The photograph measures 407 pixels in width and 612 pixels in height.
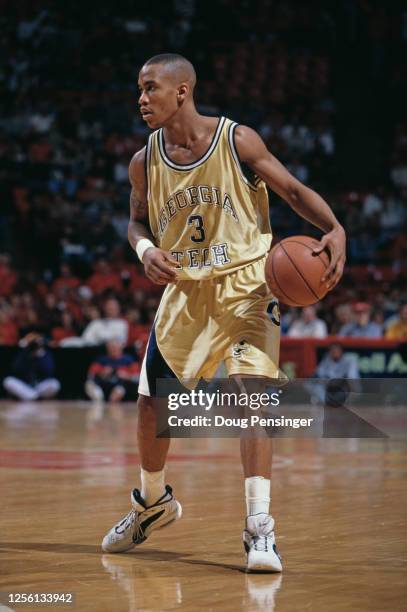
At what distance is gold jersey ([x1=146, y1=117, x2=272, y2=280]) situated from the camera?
5.00 meters

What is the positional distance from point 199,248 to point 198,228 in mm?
89

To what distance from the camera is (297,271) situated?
466 centimetres

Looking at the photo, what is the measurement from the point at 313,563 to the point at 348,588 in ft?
1.64

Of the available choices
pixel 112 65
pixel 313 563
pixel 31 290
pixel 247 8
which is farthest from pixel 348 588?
pixel 247 8

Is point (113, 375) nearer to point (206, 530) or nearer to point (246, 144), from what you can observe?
point (206, 530)

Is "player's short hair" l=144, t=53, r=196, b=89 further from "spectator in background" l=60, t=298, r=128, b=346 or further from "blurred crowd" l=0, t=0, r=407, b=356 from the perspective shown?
"spectator in background" l=60, t=298, r=128, b=346

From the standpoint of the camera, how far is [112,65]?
22.8 meters

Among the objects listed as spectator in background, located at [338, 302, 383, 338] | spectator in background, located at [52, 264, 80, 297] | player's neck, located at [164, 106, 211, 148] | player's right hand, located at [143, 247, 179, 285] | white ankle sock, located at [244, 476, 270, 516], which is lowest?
white ankle sock, located at [244, 476, 270, 516]

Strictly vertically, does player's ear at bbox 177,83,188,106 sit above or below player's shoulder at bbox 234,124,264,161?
above

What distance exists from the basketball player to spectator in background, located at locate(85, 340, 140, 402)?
1032 cm

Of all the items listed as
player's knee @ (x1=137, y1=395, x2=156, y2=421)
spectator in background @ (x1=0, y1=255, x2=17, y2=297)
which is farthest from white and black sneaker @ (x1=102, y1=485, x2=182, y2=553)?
spectator in background @ (x1=0, y1=255, x2=17, y2=297)

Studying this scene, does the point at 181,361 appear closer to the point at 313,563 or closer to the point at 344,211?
the point at 313,563

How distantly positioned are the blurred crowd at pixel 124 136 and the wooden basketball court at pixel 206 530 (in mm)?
7066

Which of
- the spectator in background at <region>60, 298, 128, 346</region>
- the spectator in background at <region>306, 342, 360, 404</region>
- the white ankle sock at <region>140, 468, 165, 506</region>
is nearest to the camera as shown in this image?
the white ankle sock at <region>140, 468, 165, 506</region>
